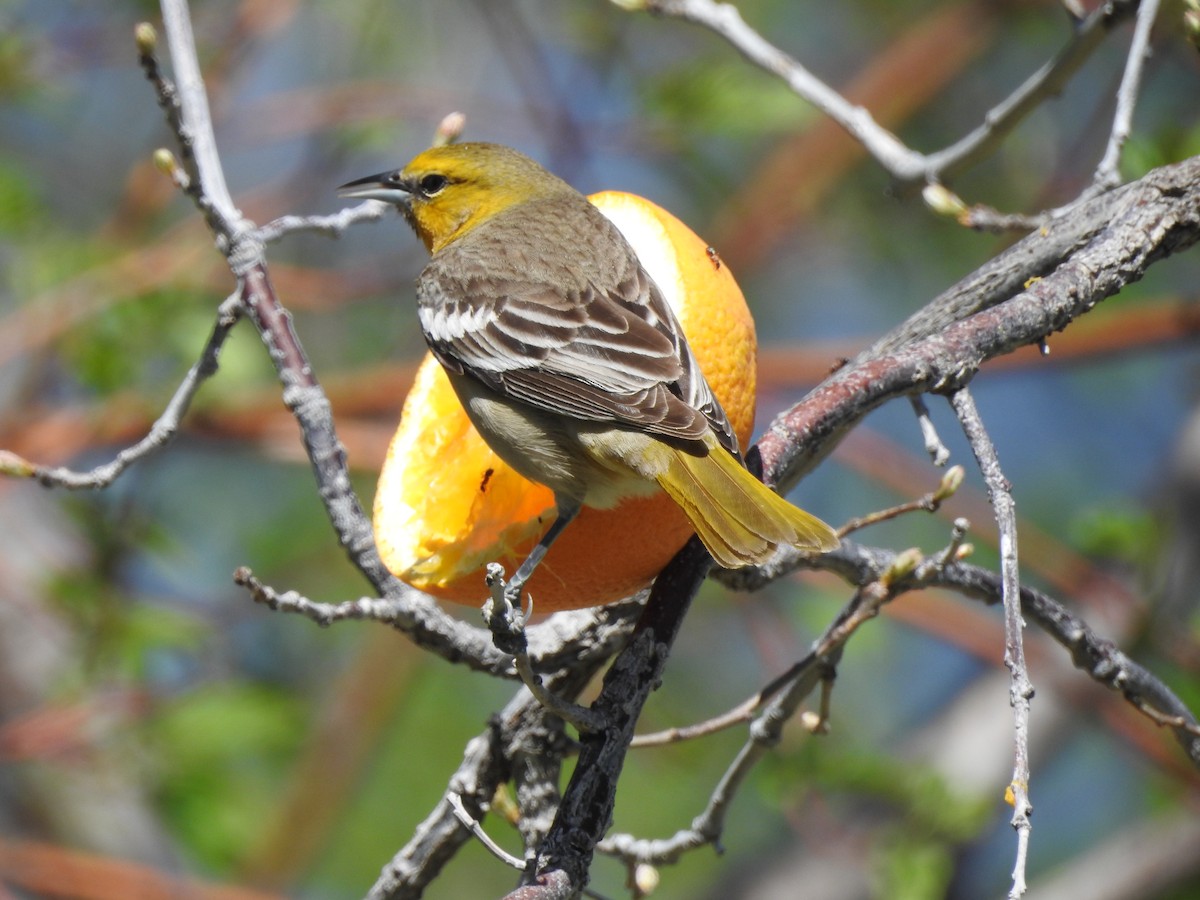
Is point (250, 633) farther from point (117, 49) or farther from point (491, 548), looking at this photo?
point (491, 548)

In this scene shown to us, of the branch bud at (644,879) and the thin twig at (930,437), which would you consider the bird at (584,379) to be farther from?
the branch bud at (644,879)

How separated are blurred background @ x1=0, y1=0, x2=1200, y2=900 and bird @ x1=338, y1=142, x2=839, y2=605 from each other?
85 centimetres

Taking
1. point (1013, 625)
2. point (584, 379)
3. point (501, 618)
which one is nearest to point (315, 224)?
point (584, 379)

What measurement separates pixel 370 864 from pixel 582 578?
15.6 ft

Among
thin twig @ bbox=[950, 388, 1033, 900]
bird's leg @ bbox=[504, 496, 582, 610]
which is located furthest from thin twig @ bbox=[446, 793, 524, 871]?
thin twig @ bbox=[950, 388, 1033, 900]

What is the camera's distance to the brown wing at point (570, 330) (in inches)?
97.8

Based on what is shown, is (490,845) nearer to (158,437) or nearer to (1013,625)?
(1013,625)

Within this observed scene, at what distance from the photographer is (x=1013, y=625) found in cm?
178

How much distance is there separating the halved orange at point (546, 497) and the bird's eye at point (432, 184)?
25.0 inches

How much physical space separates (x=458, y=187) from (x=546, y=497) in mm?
1151

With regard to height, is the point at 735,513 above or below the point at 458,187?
below

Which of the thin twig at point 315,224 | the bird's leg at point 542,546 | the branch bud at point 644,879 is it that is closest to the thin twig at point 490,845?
the bird's leg at point 542,546

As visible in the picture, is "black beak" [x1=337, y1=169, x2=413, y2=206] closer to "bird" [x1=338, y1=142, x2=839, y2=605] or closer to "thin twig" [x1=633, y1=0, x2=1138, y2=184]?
"bird" [x1=338, y1=142, x2=839, y2=605]

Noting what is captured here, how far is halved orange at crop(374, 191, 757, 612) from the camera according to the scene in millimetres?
2408
